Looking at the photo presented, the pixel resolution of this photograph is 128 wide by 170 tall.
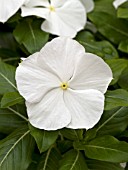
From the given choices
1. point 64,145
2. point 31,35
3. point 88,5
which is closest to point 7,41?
point 31,35

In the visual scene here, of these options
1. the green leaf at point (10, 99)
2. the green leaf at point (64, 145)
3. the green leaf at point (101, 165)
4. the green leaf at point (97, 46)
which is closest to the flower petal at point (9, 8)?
the green leaf at point (97, 46)

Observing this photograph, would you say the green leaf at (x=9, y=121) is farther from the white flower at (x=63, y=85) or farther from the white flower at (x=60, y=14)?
the white flower at (x=60, y=14)

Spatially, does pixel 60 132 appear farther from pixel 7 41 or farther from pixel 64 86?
pixel 7 41

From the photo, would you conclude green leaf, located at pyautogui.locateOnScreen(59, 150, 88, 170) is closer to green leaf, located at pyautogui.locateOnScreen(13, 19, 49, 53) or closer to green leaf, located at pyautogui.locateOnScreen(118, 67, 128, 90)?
green leaf, located at pyautogui.locateOnScreen(118, 67, 128, 90)

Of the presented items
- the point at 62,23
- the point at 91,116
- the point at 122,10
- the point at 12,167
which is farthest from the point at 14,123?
the point at 122,10

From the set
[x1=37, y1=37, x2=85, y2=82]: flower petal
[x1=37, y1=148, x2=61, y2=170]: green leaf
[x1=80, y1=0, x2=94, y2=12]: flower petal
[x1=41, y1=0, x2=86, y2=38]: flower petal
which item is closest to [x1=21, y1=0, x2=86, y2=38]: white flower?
[x1=41, y1=0, x2=86, y2=38]: flower petal

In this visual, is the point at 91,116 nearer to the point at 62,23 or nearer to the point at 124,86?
the point at 124,86
